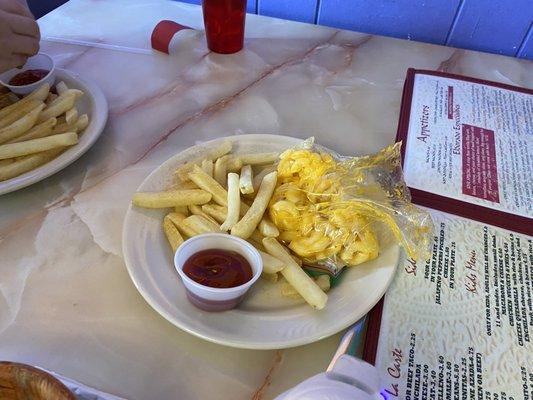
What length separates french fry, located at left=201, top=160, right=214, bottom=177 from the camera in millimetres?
949

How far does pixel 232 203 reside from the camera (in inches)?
34.1

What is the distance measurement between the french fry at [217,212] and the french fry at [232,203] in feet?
0.04

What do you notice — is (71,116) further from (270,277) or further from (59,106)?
(270,277)

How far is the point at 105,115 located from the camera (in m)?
1.10

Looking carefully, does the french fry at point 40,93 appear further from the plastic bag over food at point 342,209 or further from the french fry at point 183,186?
the plastic bag over food at point 342,209

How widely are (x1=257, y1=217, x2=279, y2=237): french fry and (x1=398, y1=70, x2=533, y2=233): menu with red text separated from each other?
33 cm

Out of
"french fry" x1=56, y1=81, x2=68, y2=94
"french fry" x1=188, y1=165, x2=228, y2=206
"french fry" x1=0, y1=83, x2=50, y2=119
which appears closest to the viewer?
"french fry" x1=188, y1=165, x2=228, y2=206

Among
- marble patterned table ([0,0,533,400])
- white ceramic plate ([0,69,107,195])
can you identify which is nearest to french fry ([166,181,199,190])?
marble patterned table ([0,0,533,400])

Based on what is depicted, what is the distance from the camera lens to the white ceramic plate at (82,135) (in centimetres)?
91

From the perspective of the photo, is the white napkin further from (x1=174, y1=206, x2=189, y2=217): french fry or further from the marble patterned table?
(x1=174, y1=206, x2=189, y2=217): french fry

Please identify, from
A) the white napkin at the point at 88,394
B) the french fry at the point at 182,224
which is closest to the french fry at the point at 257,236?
the french fry at the point at 182,224

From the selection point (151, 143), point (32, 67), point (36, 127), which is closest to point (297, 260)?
point (151, 143)

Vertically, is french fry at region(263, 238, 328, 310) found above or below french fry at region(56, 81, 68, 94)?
above

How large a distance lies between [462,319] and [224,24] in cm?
104
